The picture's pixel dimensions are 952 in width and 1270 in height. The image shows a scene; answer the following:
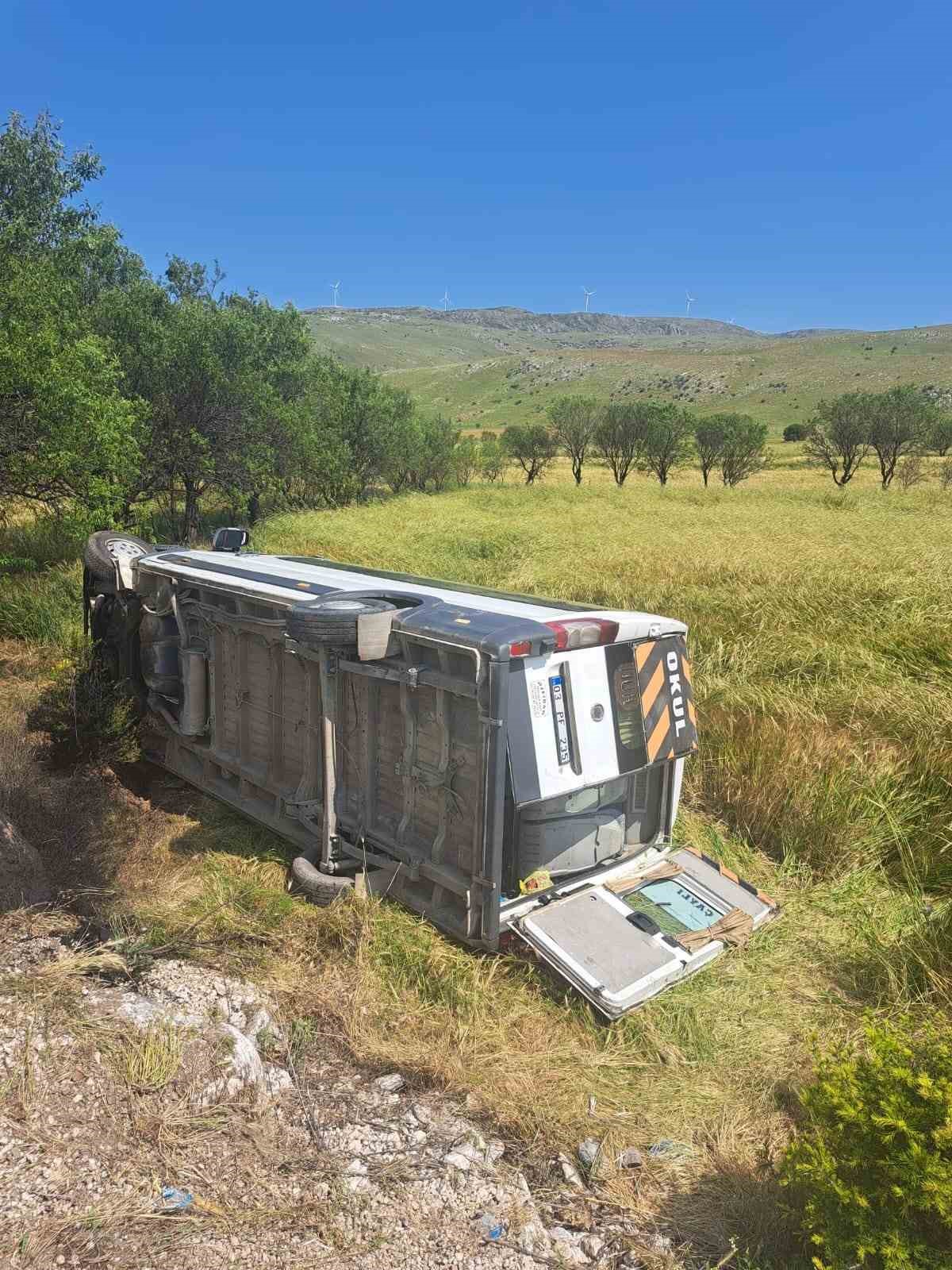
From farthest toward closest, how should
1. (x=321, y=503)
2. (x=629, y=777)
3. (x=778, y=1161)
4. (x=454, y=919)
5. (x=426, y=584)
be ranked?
(x=321, y=503) < (x=426, y=584) < (x=629, y=777) < (x=454, y=919) < (x=778, y=1161)

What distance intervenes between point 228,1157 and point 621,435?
39.6m

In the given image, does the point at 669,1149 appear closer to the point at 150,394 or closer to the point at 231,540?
the point at 231,540

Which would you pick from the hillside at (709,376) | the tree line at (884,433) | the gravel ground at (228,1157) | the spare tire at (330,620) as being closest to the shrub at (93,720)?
the spare tire at (330,620)

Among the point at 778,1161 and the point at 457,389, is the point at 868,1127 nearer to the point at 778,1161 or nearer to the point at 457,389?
the point at 778,1161

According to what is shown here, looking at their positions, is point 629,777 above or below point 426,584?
below

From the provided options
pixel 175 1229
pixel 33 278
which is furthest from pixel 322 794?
pixel 33 278

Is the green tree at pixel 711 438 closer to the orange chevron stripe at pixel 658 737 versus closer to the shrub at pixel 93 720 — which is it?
the shrub at pixel 93 720

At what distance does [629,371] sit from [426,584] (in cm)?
A: 11640

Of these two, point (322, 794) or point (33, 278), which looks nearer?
point (322, 794)

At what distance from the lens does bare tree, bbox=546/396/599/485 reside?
4097 centimetres

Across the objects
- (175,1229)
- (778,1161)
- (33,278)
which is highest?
(33,278)

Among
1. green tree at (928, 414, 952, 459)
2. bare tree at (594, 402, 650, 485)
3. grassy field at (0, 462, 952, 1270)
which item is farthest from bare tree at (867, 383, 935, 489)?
grassy field at (0, 462, 952, 1270)

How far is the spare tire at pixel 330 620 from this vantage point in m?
4.84

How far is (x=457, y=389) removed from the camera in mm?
120062
